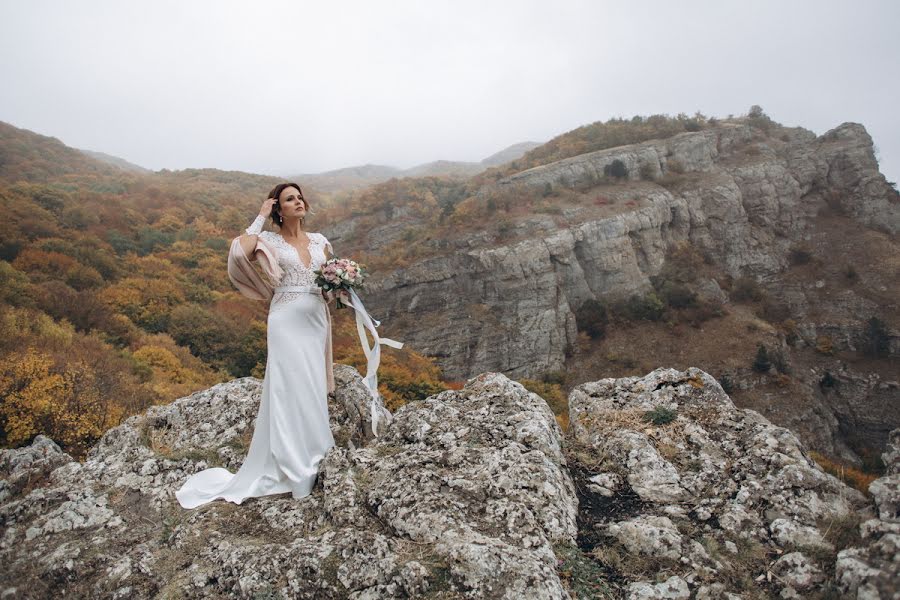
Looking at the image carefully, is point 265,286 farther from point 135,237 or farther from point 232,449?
point 135,237

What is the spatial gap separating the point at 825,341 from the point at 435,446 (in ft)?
127

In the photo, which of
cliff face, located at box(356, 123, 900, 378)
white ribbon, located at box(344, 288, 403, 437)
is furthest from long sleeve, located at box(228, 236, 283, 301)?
cliff face, located at box(356, 123, 900, 378)

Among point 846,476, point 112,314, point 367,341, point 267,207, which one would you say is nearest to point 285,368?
point 367,341

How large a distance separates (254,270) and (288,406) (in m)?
1.46

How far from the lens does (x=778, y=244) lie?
40.5m

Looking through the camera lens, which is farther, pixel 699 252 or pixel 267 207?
pixel 699 252

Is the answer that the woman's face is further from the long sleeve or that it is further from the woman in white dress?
the long sleeve

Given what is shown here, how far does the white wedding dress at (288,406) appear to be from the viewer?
427cm

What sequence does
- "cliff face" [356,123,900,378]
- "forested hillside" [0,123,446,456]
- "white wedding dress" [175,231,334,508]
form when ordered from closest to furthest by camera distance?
"white wedding dress" [175,231,334,508] → "forested hillside" [0,123,446,456] → "cliff face" [356,123,900,378]

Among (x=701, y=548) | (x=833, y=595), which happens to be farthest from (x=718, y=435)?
(x=833, y=595)

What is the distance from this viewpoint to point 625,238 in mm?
36656

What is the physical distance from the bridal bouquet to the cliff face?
1068 inches

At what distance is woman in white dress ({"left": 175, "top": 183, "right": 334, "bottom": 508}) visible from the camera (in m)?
4.28

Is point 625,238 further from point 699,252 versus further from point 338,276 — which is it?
point 338,276
